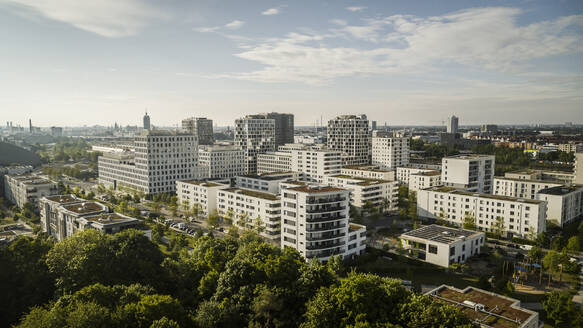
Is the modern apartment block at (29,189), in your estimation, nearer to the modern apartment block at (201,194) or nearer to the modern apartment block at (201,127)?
the modern apartment block at (201,194)

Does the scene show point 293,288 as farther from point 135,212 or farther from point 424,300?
point 135,212

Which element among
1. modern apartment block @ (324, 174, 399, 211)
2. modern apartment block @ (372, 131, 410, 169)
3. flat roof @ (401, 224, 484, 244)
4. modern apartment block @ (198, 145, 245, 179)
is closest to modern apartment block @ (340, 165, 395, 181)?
modern apartment block @ (324, 174, 399, 211)

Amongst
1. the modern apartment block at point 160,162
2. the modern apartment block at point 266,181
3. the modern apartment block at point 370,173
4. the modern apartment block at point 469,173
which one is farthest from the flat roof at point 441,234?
the modern apartment block at point 160,162

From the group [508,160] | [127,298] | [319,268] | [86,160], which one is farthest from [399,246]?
[86,160]

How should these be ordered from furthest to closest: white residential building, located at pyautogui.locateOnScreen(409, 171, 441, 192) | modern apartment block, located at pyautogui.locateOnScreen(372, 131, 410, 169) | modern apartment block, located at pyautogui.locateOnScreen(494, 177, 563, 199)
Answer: modern apartment block, located at pyautogui.locateOnScreen(372, 131, 410, 169) → white residential building, located at pyautogui.locateOnScreen(409, 171, 441, 192) → modern apartment block, located at pyautogui.locateOnScreen(494, 177, 563, 199)

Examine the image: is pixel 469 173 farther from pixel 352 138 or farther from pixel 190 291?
pixel 190 291

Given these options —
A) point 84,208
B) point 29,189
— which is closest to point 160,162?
point 29,189

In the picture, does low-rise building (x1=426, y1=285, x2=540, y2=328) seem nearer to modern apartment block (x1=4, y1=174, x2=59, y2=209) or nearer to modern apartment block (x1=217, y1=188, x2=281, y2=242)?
modern apartment block (x1=217, y1=188, x2=281, y2=242)
